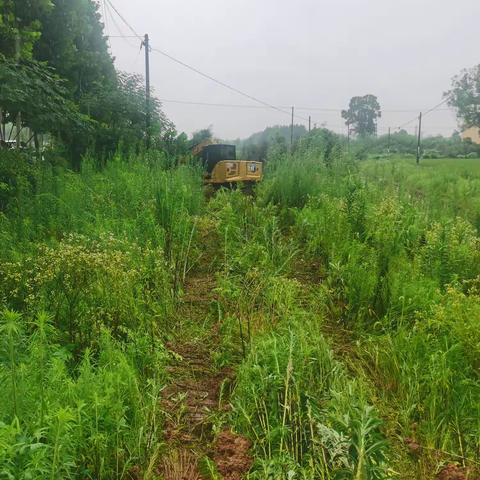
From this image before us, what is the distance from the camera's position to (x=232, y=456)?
2.35m

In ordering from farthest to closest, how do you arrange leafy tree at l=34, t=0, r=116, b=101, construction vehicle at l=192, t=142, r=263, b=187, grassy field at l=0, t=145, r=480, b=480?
construction vehicle at l=192, t=142, r=263, b=187, leafy tree at l=34, t=0, r=116, b=101, grassy field at l=0, t=145, r=480, b=480

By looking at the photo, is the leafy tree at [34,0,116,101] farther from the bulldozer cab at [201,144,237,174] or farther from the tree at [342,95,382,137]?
the tree at [342,95,382,137]

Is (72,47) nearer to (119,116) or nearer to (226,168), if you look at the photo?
(119,116)

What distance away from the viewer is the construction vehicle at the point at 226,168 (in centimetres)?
1364

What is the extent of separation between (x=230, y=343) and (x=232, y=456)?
1.52 metres

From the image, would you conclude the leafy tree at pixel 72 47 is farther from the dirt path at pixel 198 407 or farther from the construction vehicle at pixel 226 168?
the dirt path at pixel 198 407

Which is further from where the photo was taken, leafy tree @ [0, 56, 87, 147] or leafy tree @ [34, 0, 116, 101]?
leafy tree @ [34, 0, 116, 101]

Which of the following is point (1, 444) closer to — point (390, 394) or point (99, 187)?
point (390, 394)

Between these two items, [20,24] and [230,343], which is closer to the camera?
[230,343]

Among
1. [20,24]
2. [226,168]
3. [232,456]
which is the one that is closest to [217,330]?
[232,456]

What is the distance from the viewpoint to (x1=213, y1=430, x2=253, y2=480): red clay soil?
2271 millimetres

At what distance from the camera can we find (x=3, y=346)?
288cm

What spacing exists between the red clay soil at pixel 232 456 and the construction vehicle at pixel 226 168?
34.7 feet

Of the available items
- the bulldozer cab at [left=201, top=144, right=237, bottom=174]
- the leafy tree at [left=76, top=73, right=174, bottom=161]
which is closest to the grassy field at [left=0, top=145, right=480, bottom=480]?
the leafy tree at [left=76, top=73, right=174, bottom=161]
